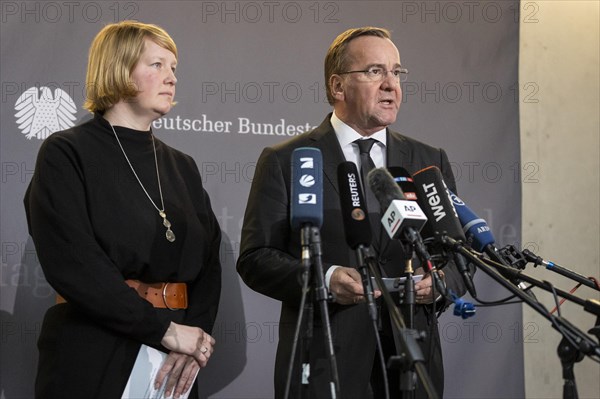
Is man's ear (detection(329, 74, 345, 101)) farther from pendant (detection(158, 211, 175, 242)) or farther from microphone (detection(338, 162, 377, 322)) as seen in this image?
microphone (detection(338, 162, 377, 322))

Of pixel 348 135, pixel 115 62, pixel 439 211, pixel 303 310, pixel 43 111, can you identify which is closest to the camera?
pixel 303 310

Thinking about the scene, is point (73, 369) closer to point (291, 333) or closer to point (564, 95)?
point (291, 333)

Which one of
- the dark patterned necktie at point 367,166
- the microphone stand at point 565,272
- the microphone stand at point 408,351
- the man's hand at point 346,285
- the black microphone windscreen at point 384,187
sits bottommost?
the microphone stand at point 408,351

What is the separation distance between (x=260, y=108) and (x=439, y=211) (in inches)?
79.3

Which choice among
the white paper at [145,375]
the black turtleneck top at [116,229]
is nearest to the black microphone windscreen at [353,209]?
the black turtleneck top at [116,229]

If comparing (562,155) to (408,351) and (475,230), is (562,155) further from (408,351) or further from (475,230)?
(408,351)

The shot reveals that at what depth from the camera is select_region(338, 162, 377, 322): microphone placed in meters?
2.12

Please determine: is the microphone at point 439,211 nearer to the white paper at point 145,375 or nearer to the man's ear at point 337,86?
Answer: the man's ear at point 337,86

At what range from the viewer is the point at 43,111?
156 inches

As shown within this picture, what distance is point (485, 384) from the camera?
436 cm

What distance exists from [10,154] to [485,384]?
8.89ft

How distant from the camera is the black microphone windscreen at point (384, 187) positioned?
2.20m

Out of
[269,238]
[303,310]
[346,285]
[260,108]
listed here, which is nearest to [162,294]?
[269,238]

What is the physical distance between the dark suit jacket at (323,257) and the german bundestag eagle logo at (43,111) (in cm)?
123
